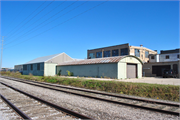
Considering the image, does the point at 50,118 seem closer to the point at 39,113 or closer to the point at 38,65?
the point at 39,113

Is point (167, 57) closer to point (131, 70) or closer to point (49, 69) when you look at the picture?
point (131, 70)

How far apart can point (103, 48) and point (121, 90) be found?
4760cm

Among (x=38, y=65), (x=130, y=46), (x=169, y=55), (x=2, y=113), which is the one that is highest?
(x=130, y=46)

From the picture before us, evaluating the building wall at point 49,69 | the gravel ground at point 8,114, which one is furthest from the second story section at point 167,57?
the gravel ground at point 8,114

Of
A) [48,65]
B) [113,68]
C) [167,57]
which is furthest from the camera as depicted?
[167,57]

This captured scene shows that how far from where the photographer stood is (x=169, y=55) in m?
42.0

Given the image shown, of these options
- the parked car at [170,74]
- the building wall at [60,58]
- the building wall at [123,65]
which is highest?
the building wall at [60,58]

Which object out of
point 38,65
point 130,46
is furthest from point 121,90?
point 130,46

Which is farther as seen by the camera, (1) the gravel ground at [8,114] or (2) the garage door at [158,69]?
(2) the garage door at [158,69]

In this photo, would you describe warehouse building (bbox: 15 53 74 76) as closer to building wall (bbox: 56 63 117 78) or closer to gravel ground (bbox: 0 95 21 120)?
building wall (bbox: 56 63 117 78)

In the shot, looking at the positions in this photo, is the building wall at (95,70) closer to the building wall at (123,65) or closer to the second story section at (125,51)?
the building wall at (123,65)

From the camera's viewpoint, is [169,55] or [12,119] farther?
[169,55]

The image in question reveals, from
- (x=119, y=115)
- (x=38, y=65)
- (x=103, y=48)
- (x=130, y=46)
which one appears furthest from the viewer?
(x=103, y=48)

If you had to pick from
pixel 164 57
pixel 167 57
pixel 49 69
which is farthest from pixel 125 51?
pixel 49 69
